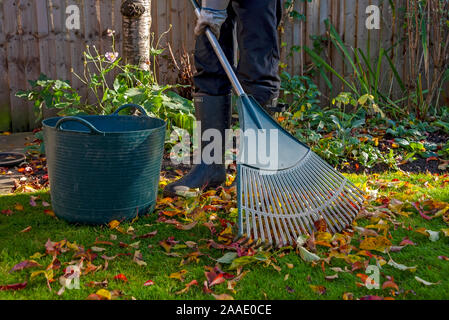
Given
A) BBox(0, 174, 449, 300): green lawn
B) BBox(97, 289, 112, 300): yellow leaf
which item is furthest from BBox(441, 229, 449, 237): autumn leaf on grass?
BBox(97, 289, 112, 300): yellow leaf

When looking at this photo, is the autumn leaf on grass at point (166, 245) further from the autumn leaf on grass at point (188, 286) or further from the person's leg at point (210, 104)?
the person's leg at point (210, 104)

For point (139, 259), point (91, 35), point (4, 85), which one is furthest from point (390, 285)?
point (4, 85)

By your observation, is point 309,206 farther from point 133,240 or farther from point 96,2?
point 96,2

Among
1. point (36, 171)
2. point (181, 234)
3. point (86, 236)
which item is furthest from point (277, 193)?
point (36, 171)

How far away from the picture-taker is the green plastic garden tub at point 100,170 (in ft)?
7.89

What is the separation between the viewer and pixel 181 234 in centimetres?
248

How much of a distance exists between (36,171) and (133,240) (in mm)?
1454

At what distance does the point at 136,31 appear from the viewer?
3.96 m

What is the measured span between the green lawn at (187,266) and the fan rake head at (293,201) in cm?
11

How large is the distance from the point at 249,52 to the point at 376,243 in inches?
45.3

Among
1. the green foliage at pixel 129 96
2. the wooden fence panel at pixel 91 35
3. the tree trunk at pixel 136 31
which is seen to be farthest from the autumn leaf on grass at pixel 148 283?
the wooden fence panel at pixel 91 35

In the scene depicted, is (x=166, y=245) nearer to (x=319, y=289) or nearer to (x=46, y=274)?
(x=46, y=274)

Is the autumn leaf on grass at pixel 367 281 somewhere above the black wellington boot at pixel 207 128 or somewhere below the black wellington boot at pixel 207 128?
below

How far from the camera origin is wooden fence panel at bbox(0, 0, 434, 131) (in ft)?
15.3
